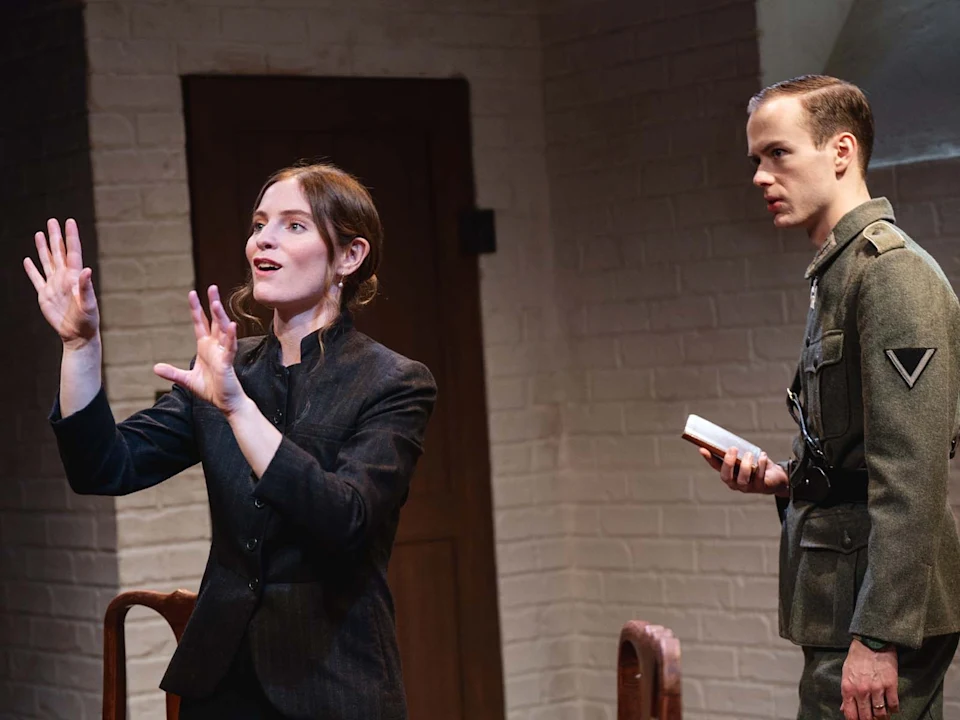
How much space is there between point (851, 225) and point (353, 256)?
2.33ft

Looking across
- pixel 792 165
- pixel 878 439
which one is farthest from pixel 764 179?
pixel 878 439

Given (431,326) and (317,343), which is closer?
(317,343)

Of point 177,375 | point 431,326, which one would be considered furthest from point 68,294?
point 431,326

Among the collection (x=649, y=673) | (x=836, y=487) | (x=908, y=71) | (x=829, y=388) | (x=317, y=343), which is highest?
(x=908, y=71)

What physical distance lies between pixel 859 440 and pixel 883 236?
28 centimetres

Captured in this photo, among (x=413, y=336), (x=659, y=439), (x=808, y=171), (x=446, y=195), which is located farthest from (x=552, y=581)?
(x=808, y=171)

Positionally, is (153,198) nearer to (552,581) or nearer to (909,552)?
(552,581)

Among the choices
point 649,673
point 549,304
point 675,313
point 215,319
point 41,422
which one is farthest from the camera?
point 549,304

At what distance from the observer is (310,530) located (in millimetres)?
1755

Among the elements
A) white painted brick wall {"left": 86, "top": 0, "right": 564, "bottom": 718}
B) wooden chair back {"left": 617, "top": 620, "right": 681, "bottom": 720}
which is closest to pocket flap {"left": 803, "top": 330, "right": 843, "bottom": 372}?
wooden chair back {"left": 617, "top": 620, "right": 681, "bottom": 720}

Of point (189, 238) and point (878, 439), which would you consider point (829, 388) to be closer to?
point (878, 439)

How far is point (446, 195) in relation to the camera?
402 cm

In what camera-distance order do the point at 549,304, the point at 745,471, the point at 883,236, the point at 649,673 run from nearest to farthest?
1. the point at 649,673
2. the point at 883,236
3. the point at 745,471
4. the point at 549,304

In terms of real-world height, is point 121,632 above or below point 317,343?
below
